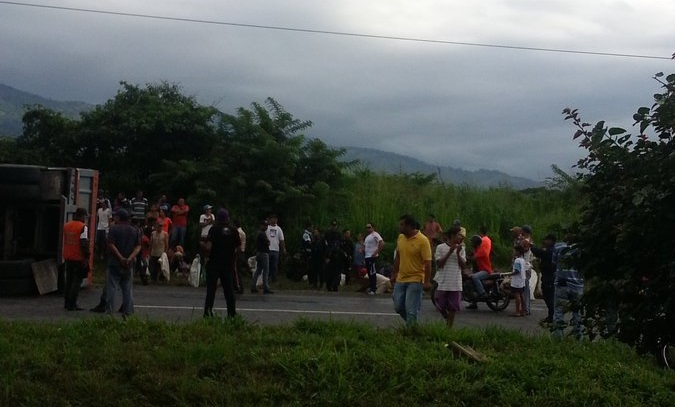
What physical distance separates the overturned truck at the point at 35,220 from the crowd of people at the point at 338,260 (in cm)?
126

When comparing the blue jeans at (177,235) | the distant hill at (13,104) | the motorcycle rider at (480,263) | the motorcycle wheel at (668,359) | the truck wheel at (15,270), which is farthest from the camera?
the distant hill at (13,104)

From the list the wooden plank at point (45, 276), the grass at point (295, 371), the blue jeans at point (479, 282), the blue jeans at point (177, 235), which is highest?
the blue jeans at point (177, 235)

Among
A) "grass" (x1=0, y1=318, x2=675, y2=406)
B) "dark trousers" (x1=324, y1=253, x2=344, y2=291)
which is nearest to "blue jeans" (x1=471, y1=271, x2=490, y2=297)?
"dark trousers" (x1=324, y1=253, x2=344, y2=291)

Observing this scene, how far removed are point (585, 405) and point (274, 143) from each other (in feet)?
64.1

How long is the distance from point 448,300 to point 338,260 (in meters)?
9.25

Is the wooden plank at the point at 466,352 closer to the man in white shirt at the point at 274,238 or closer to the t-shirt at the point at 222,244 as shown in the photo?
the t-shirt at the point at 222,244

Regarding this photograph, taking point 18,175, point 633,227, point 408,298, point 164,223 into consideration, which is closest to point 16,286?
point 18,175

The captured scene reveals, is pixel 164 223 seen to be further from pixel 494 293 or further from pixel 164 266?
pixel 494 293

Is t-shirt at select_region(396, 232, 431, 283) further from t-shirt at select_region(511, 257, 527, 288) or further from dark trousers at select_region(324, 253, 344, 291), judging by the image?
dark trousers at select_region(324, 253, 344, 291)

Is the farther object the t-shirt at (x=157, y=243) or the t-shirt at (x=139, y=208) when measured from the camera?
the t-shirt at (x=139, y=208)

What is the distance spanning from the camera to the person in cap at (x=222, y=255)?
13.3 metres

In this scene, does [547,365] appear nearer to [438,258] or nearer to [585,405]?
[585,405]

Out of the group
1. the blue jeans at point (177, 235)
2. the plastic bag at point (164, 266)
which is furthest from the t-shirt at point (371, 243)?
the blue jeans at point (177, 235)

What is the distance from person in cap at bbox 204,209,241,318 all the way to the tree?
7960mm
